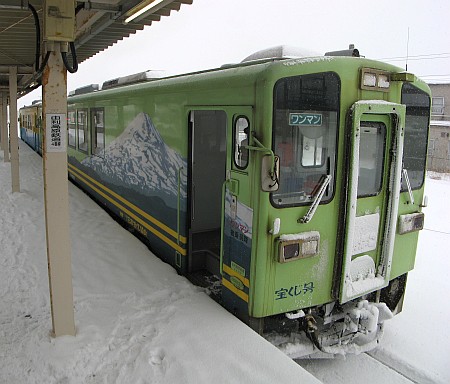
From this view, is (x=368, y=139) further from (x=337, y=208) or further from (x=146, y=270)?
(x=146, y=270)

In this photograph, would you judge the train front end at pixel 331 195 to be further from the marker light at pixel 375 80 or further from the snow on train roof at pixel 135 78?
the snow on train roof at pixel 135 78

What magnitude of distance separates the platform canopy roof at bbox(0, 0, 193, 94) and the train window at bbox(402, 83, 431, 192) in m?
2.34

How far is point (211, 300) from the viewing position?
175 inches

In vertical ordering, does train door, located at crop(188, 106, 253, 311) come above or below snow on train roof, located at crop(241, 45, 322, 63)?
below

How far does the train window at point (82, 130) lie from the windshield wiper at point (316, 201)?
645 centimetres

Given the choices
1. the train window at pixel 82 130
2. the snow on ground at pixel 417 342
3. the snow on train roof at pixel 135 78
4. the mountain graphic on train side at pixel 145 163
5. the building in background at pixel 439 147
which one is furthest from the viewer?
the building in background at pixel 439 147

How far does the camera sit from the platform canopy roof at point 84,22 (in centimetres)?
390

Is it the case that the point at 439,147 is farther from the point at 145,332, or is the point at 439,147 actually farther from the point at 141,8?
the point at 145,332

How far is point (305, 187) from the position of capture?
3.83m

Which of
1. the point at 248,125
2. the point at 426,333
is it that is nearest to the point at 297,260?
the point at 248,125

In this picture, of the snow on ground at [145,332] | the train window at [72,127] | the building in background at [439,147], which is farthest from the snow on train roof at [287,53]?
the building in background at [439,147]

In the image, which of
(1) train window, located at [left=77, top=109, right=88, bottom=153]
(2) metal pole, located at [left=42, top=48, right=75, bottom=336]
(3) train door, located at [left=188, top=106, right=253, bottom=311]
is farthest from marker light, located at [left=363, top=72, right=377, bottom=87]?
(1) train window, located at [left=77, top=109, right=88, bottom=153]

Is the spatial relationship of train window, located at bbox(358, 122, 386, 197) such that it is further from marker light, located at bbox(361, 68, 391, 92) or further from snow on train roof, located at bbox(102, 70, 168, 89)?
snow on train roof, located at bbox(102, 70, 168, 89)

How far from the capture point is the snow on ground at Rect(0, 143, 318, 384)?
10.9 feet
